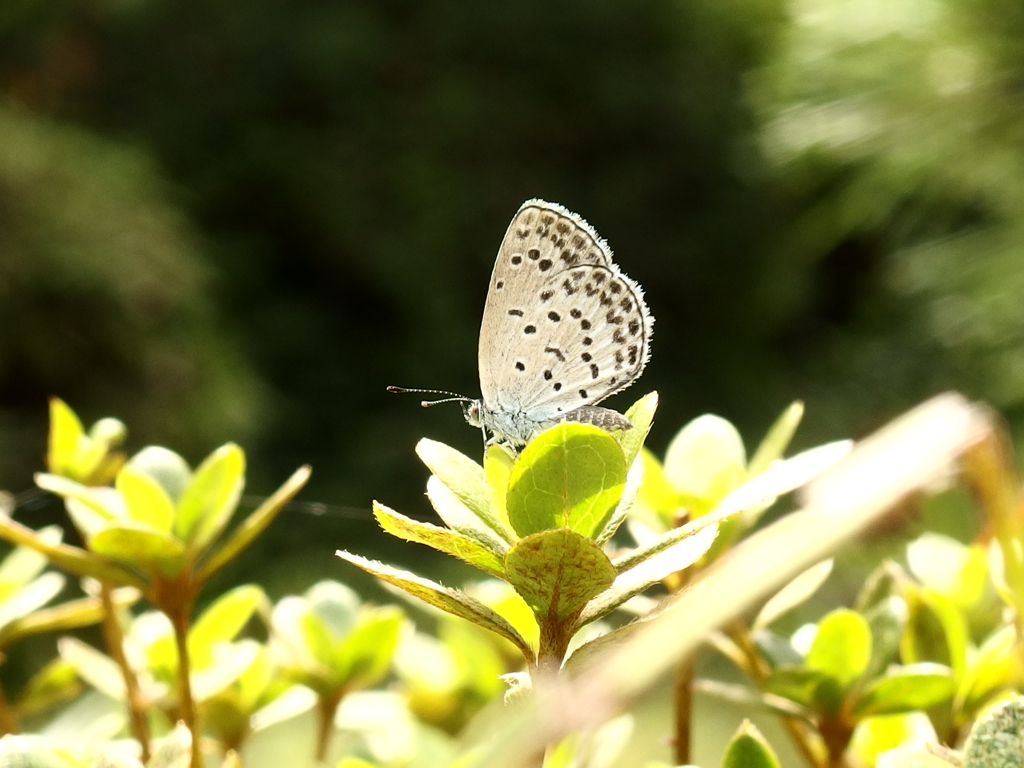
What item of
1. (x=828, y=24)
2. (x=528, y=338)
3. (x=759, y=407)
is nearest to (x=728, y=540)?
(x=528, y=338)

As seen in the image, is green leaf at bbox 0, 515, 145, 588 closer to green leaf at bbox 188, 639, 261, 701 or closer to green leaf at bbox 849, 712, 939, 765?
green leaf at bbox 188, 639, 261, 701

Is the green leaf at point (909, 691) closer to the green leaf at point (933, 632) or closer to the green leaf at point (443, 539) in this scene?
the green leaf at point (933, 632)

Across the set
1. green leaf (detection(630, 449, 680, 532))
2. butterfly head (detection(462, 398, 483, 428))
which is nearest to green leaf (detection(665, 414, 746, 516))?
green leaf (detection(630, 449, 680, 532))

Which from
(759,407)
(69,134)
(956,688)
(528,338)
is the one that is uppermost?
(759,407)

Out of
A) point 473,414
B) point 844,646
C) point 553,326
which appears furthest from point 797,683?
point 473,414

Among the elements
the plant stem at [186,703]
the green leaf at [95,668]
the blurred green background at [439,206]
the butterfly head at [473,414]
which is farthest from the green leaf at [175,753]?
the blurred green background at [439,206]

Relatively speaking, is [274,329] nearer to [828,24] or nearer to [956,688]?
[828,24]

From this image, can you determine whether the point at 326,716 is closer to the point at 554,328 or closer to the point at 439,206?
the point at 554,328
